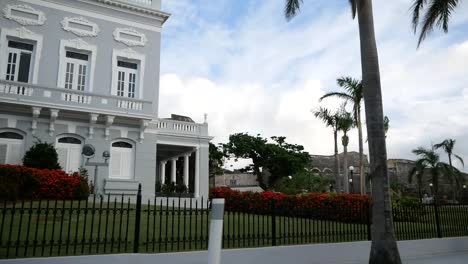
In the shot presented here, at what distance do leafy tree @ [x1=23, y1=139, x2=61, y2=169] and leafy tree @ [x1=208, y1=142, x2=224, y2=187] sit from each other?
21.4m

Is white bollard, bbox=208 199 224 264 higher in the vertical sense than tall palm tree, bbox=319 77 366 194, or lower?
lower

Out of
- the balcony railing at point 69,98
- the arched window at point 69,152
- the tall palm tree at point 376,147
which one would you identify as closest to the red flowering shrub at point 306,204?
the tall palm tree at point 376,147

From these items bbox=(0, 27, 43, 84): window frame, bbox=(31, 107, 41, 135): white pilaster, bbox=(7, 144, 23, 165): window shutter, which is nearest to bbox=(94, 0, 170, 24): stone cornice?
bbox=(0, 27, 43, 84): window frame

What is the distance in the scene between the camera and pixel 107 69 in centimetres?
2039

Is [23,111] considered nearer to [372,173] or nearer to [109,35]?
[109,35]

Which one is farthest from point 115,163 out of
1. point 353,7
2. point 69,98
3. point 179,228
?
point 353,7

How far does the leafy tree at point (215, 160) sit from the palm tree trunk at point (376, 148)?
29751 mm

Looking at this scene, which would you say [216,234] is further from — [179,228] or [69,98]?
[69,98]

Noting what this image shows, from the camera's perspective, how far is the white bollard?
392cm

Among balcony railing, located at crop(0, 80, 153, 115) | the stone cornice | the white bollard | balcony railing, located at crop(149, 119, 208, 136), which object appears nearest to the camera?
the white bollard

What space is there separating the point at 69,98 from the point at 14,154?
332 cm

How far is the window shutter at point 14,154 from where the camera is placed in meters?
17.6

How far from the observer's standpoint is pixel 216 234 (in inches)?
157

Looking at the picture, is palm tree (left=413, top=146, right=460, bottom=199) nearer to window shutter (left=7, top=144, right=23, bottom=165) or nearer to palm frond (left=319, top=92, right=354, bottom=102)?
palm frond (left=319, top=92, right=354, bottom=102)
